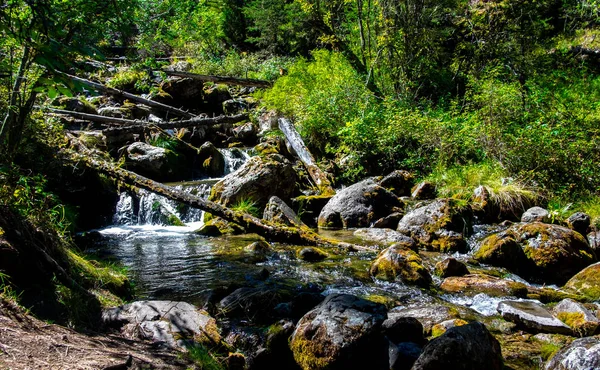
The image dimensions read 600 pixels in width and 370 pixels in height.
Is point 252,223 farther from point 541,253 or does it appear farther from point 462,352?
point 462,352

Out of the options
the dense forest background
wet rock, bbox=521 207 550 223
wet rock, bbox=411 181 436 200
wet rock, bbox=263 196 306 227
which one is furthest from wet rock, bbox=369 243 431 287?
wet rock, bbox=411 181 436 200

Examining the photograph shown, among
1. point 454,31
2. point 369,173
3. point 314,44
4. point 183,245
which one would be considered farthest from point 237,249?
point 314,44

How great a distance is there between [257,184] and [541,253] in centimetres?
614

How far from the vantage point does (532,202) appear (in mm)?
9391

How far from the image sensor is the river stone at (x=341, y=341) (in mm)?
3709

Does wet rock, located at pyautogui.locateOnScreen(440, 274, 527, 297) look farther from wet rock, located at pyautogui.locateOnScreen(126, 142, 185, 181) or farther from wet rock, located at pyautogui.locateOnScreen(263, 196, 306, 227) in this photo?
wet rock, located at pyautogui.locateOnScreen(126, 142, 185, 181)

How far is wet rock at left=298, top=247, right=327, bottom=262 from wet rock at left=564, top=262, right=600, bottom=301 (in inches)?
142

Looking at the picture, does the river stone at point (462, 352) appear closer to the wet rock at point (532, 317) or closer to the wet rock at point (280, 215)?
the wet rock at point (532, 317)

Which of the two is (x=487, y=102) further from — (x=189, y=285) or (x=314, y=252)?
(x=189, y=285)

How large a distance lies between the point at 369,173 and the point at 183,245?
6.55 meters

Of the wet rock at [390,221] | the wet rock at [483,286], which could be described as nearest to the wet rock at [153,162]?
the wet rock at [390,221]

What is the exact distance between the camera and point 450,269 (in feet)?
20.8

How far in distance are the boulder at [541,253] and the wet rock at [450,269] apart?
0.93 m

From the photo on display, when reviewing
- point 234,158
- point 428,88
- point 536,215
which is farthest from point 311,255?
point 428,88
